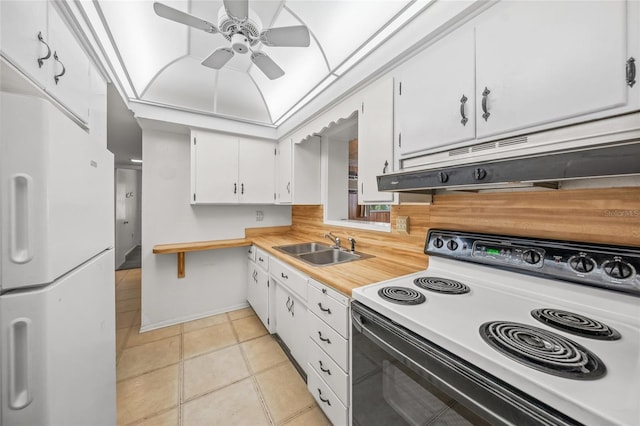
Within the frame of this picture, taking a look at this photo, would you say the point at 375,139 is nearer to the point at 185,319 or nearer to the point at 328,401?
the point at 328,401

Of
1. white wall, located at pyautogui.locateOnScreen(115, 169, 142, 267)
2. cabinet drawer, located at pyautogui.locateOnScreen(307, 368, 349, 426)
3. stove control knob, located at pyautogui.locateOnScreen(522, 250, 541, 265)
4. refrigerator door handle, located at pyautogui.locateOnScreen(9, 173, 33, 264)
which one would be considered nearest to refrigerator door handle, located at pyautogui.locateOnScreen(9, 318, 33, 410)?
refrigerator door handle, located at pyautogui.locateOnScreen(9, 173, 33, 264)

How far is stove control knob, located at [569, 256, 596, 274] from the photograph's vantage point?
2.74 feet

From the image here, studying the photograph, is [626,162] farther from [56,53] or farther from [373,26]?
[56,53]

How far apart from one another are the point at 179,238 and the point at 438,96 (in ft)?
9.23

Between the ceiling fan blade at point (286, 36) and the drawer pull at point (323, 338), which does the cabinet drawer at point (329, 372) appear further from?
the ceiling fan blade at point (286, 36)

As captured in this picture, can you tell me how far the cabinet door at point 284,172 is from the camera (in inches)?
103

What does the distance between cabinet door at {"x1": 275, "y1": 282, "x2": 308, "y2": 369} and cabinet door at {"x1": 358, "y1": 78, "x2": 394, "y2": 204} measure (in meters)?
0.96

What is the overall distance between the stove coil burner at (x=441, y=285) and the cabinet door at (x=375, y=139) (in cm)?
50

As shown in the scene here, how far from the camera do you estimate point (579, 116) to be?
0.72 metres

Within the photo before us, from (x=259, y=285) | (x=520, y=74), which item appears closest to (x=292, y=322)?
(x=259, y=285)

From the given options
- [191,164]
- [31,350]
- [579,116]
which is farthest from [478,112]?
[191,164]

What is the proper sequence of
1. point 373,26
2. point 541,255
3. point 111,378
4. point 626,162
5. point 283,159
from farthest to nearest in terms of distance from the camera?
point 283,159, point 373,26, point 111,378, point 541,255, point 626,162

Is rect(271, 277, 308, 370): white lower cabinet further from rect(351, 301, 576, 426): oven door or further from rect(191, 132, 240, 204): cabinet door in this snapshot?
rect(191, 132, 240, 204): cabinet door

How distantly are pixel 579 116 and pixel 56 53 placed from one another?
1998 millimetres
